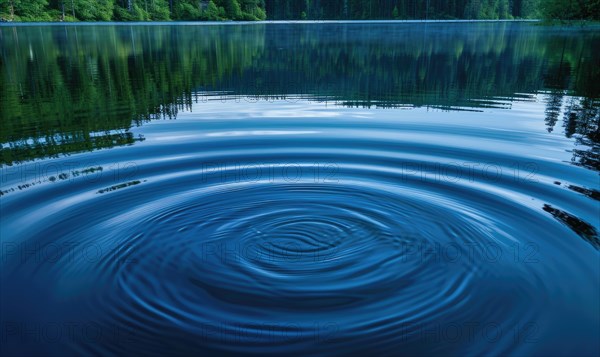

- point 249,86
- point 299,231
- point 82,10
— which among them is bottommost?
point 299,231

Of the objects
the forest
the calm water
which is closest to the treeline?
the forest

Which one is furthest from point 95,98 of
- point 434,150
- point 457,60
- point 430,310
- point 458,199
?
point 457,60

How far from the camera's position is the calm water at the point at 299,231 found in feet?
24.3

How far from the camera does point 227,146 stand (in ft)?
57.9

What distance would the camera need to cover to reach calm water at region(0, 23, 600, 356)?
7.42 meters

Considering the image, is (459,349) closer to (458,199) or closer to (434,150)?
(458,199)

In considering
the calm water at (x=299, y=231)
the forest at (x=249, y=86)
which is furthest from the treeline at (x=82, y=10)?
the calm water at (x=299, y=231)

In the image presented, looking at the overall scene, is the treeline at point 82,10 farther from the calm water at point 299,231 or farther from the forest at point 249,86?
the calm water at point 299,231

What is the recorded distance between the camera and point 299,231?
10750mm

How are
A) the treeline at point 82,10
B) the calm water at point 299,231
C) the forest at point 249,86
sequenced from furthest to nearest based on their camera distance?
the treeline at point 82,10 → the forest at point 249,86 → the calm water at point 299,231

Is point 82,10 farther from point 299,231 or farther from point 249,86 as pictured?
point 299,231

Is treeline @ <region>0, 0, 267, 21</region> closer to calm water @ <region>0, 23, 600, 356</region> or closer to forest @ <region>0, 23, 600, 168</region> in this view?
forest @ <region>0, 23, 600, 168</region>

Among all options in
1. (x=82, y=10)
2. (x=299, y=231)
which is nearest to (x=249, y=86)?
(x=299, y=231)

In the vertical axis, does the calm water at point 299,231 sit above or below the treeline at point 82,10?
below
